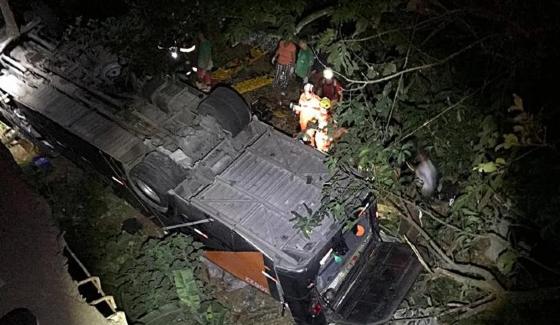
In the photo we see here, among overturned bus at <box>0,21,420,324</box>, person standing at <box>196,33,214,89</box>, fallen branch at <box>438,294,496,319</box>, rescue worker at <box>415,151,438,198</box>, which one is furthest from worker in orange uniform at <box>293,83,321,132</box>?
fallen branch at <box>438,294,496,319</box>

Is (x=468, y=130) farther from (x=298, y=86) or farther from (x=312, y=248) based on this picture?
(x=298, y=86)

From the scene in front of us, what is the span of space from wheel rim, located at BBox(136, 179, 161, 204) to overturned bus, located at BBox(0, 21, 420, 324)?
0.03 meters

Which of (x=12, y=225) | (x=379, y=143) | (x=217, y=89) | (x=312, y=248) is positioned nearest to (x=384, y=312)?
(x=312, y=248)

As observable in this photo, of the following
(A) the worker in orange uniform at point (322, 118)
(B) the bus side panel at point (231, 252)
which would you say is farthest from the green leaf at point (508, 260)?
(A) the worker in orange uniform at point (322, 118)

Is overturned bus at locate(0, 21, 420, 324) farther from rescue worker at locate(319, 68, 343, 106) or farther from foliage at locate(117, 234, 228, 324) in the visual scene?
rescue worker at locate(319, 68, 343, 106)

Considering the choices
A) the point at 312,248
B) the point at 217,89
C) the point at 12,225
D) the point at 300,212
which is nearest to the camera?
the point at 12,225

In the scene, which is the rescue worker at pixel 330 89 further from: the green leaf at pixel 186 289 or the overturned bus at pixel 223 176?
the green leaf at pixel 186 289

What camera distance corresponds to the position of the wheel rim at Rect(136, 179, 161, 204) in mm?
6934

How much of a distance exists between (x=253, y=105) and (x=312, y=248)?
4.85m

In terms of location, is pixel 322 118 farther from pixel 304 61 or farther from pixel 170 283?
pixel 170 283

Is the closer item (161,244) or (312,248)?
(312,248)

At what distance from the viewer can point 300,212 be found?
21.2 ft

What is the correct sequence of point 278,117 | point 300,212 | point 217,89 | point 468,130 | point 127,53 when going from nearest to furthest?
point 468,130, point 300,212, point 217,89, point 127,53, point 278,117

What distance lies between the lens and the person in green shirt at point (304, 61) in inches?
377
